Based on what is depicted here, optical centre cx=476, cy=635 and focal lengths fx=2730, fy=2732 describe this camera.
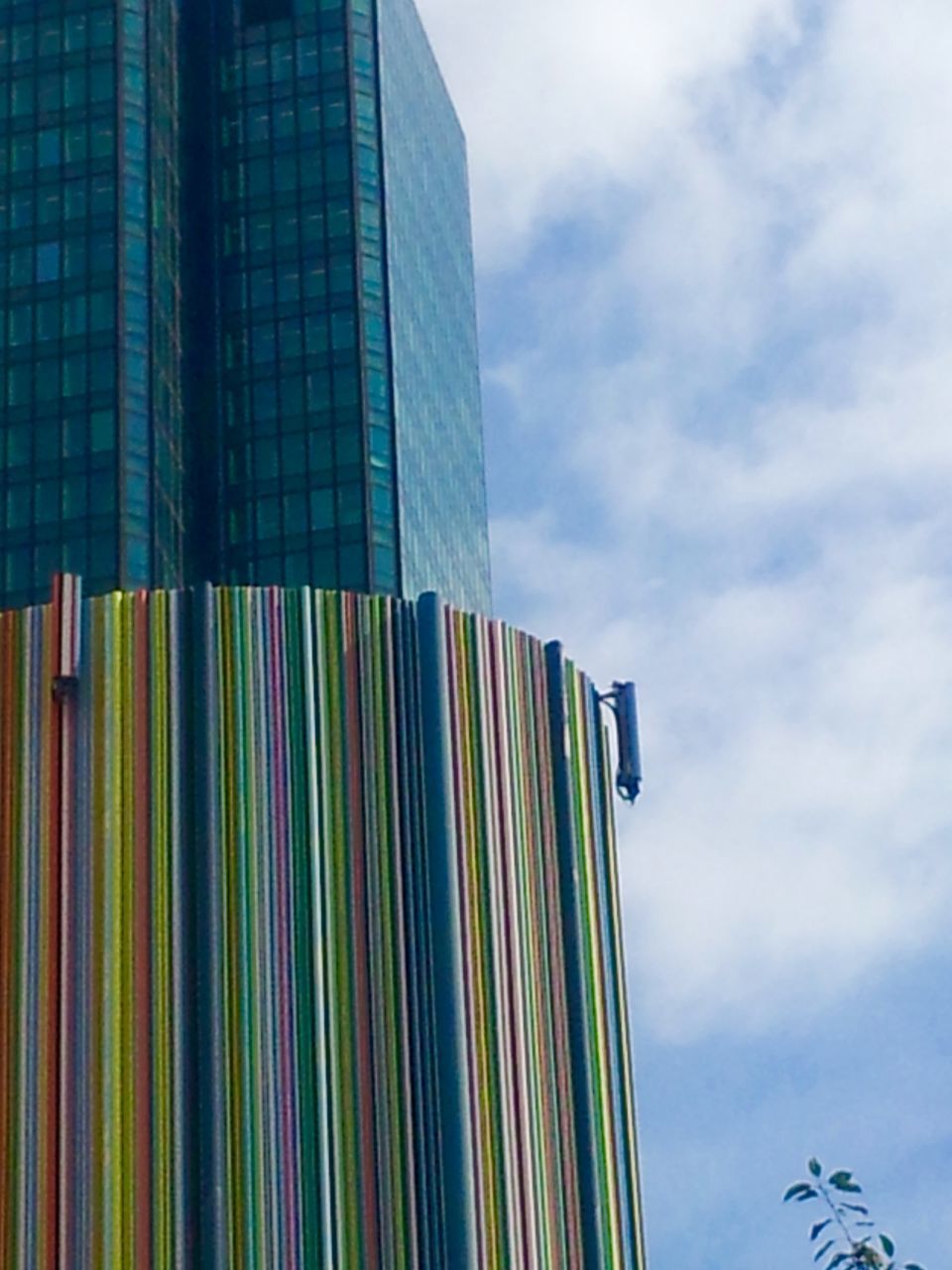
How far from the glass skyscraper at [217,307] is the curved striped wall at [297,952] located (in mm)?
73233

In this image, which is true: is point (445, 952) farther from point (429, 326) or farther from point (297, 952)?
point (429, 326)

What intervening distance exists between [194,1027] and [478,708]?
948 cm

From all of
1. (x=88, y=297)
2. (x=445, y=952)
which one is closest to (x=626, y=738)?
(x=445, y=952)

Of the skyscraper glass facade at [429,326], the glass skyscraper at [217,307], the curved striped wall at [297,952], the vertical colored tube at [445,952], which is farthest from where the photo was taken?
the skyscraper glass facade at [429,326]

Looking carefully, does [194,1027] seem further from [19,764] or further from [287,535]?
[287,535]

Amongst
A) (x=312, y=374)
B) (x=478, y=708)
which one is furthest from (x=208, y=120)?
(x=478, y=708)

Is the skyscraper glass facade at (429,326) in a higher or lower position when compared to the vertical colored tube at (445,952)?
higher

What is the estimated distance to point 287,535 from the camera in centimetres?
13725

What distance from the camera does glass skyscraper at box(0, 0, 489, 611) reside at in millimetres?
134250

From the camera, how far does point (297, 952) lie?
5388cm

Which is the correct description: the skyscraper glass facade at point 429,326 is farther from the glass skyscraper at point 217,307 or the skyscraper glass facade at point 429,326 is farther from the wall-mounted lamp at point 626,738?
the wall-mounted lamp at point 626,738

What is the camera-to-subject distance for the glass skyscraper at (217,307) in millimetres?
134250

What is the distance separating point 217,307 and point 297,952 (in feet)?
305

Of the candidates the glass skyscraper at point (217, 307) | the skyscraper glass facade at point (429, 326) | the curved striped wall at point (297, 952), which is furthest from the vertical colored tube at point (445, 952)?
the skyscraper glass facade at point (429, 326)
